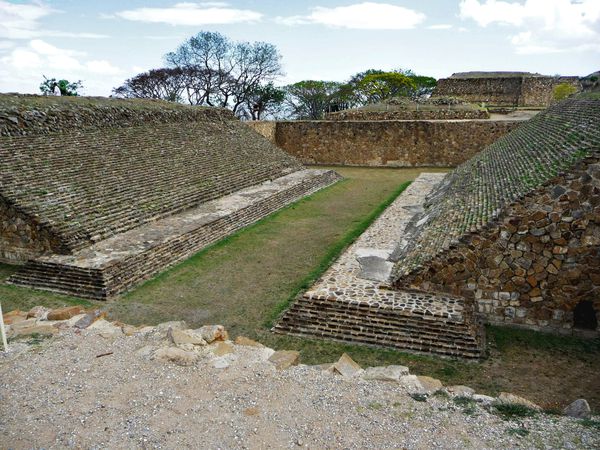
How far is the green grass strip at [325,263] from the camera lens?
6.82 meters

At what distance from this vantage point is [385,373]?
463 cm

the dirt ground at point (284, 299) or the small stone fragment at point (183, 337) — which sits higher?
the small stone fragment at point (183, 337)

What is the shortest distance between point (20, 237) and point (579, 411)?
333 inches

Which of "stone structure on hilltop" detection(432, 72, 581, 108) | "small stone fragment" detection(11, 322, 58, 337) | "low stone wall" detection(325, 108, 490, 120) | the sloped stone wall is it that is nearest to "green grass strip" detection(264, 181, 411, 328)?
"small stone fragment" detection(11, 322, 58, 337)

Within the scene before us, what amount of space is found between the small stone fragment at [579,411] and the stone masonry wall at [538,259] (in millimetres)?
2044

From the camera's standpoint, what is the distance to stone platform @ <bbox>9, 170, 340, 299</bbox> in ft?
24.2

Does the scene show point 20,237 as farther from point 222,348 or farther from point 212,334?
point 222,348

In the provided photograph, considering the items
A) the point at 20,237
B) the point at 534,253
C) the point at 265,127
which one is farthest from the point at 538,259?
the point at 265,127

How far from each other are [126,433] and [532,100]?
30.7 m

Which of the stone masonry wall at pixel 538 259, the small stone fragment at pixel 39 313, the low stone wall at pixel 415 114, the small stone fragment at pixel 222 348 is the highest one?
the low stone wall at pixel 415 114

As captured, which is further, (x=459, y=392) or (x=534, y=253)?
(x=534, y=253)

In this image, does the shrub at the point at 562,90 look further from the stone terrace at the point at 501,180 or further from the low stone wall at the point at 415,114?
the stone terrace at the point at 501,180

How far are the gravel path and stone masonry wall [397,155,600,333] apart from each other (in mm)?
2417

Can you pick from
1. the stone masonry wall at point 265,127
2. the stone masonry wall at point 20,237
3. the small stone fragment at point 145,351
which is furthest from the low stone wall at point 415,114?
the small stone fragment at point 145,351
